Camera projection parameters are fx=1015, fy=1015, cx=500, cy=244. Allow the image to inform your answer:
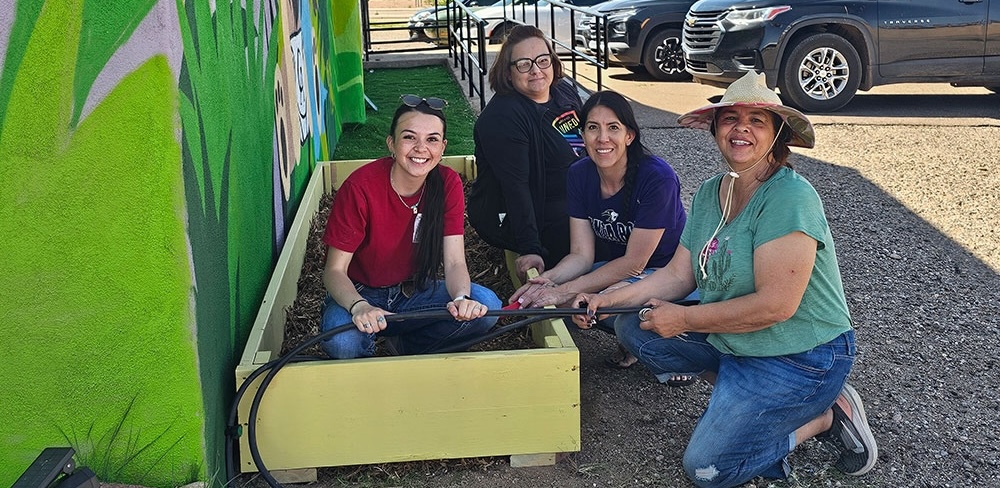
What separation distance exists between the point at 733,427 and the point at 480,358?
0.88 meters

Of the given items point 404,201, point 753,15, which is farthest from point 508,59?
point 753,15

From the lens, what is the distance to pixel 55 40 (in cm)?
269

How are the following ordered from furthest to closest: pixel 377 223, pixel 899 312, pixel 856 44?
pixel 856 44 → pixel 899 312 → pixel 377 223

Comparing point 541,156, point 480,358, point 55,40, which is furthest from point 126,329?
point 541,156

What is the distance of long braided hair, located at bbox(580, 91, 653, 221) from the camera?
424 cm

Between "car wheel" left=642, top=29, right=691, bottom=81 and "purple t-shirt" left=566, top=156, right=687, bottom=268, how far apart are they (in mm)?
9228

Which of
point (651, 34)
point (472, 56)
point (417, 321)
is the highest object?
point (651, 34)

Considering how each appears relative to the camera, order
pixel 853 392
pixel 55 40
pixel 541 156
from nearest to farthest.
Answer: pixel 55 40, pixel 853 392, pixel 541 156

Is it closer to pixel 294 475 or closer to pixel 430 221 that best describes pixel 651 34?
pixel 430 221

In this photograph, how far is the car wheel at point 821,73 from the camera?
10.3 meters

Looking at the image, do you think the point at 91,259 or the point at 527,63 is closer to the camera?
the point at 91,259

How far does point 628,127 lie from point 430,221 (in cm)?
93

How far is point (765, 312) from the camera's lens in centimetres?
326

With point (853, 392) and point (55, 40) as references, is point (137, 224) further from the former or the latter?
point (853, 392)
